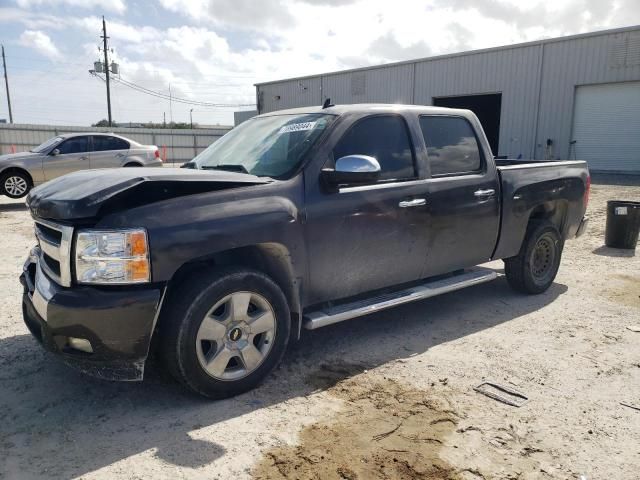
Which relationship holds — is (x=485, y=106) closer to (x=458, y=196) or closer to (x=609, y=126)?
(x=609, y=126)

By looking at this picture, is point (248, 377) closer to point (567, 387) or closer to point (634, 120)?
point (567, 387)

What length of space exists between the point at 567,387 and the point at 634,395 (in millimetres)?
413

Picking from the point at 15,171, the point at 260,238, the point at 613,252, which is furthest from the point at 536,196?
the point at 15,171

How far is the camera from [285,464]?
2.68 m

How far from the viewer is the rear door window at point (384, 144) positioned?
3.94 meters

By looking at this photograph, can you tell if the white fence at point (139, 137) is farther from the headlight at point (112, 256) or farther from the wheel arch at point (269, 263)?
the headlight at point (112, 256)

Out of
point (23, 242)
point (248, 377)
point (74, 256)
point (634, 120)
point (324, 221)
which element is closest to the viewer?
point (74, 256)

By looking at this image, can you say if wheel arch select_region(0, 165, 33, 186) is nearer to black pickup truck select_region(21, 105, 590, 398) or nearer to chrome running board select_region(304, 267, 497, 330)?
black pickup truck select_region(21, 105, 590, 398)

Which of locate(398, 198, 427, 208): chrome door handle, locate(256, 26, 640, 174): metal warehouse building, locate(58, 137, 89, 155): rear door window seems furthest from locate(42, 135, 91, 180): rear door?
locate(256, 26, 640, 174): metal warehouse building

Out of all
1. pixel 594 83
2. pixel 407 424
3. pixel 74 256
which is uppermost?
pixel 594 83

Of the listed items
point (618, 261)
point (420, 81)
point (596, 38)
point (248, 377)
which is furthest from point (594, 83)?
point (248, 377)

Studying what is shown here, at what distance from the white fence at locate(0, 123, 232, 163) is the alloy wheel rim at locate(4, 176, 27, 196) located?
742 inches

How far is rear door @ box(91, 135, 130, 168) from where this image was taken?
43.7ft

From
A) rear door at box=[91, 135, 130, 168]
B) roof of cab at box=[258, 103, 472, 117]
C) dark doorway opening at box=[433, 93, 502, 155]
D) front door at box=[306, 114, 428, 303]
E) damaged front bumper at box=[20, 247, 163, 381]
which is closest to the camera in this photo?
damaged front bumper at box=[20, 247, 163, 381]
